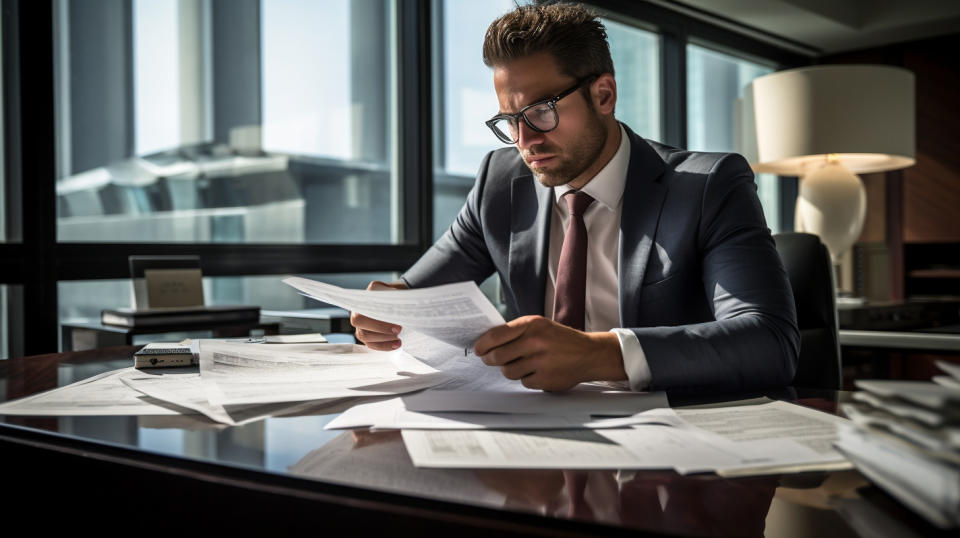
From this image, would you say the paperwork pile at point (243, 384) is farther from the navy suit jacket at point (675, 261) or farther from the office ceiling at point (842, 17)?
the office ceiling at point (842, 17)

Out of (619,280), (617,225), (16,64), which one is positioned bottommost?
(619,280)

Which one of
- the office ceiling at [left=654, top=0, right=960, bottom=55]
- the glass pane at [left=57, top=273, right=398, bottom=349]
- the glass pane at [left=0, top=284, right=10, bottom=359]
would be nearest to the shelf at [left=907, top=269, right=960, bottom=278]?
the office ceiling at [left=654, top=0, right=960, bottom=55]

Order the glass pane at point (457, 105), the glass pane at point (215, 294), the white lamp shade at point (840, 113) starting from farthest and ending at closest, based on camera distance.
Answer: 1. the glass pane at point (457, 105)
2. the white lamp shade at point (840, 113)
3. the glass pane at point (215, 294)

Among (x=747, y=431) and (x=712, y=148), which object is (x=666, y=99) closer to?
(x=712, y=148)

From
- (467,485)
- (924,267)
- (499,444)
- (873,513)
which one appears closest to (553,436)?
(499,444)

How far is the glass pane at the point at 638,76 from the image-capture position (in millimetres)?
4578

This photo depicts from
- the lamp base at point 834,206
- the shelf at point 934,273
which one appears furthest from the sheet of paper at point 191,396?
the shelf at point 934,273

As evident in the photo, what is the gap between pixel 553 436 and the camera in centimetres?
76

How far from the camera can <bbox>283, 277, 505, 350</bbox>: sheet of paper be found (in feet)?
2.80

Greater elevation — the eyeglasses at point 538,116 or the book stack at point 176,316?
the eyeglasses at point 538,116

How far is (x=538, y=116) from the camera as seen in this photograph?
144cm

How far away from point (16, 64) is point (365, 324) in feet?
5.86

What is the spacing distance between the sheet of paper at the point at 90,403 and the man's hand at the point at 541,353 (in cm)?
38

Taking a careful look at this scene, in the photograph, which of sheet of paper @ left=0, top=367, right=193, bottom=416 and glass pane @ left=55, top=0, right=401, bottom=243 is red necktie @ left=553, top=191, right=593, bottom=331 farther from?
glass pane @ left=55, top=0, right=401, bottom=243
